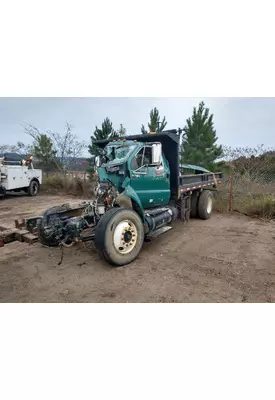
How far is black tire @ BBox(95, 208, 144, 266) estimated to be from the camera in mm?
3768

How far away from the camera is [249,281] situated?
3.54 m

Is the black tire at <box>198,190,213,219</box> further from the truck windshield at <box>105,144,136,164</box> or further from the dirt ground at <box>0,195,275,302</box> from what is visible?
the truck windshield at <box>105,144,136,164</box>

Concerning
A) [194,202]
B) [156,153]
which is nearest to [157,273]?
[156,153]

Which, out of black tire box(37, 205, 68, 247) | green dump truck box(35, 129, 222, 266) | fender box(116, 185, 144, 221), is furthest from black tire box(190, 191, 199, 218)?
black tire box(37, 205, 68, 247)

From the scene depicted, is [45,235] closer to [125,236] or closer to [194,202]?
[125,236]

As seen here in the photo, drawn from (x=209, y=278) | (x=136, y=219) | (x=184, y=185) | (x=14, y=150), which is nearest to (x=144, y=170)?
(x=136, y=219)

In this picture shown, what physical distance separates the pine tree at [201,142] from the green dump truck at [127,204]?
6203 mm

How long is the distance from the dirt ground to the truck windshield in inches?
74.9

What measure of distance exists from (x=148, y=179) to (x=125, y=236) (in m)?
1.50

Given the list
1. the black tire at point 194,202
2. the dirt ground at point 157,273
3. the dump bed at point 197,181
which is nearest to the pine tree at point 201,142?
the dump bed at point 197,181

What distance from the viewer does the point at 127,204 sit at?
4.45m

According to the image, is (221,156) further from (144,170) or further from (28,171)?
(28,171)

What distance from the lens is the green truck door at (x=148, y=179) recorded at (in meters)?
4.86

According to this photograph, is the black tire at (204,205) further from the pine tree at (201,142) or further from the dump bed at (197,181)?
the pine tree at (201,142)
